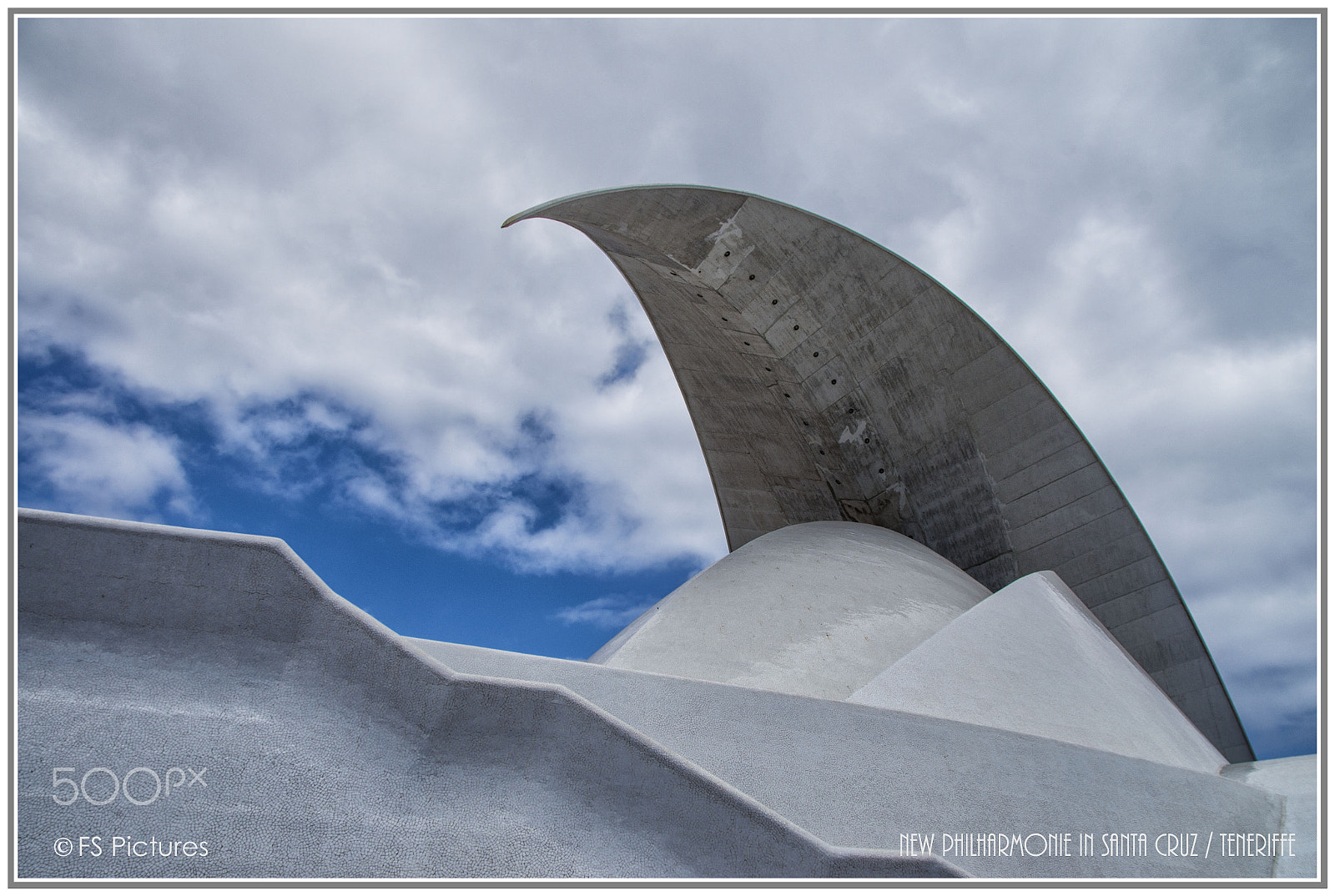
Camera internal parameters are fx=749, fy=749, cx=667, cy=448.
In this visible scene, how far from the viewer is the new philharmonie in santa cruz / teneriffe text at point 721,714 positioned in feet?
7.96

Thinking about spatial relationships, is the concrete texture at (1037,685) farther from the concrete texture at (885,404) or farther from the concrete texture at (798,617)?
the concrete texture at (885,404)

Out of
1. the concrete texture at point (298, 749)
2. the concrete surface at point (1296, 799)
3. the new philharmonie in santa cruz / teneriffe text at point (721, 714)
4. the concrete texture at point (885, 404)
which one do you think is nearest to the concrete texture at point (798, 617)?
the new philharmonie in santa cruz / teneriffe text at point (721, 714)

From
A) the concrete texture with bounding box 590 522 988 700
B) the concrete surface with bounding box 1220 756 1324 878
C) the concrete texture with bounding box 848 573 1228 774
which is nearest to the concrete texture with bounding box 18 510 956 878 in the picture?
the concrete texture with bounding box 848 573 1228 774

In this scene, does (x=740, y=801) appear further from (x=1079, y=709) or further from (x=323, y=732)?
(x=1079, y=709)

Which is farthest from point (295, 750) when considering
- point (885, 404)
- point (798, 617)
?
point (885, 404)

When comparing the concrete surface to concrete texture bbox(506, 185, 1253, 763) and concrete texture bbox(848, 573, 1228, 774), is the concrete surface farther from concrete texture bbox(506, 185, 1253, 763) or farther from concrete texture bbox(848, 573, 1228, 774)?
concrete texture bbox(506, 185, 1253, 763)

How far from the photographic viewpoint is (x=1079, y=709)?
5.35 metres

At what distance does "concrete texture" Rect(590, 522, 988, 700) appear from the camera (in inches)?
246

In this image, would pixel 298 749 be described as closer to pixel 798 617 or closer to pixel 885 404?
pixel 798 617

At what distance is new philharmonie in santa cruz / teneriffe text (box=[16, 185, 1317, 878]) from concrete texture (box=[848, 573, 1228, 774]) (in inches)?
1.1

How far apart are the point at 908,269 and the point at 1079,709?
622cm

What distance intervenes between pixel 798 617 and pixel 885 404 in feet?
15.6

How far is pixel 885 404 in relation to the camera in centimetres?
1077

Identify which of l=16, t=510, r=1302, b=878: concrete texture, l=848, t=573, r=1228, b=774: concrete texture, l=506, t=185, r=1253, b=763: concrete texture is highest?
l=506, t=185, r=1253, b=763: concrete texture
